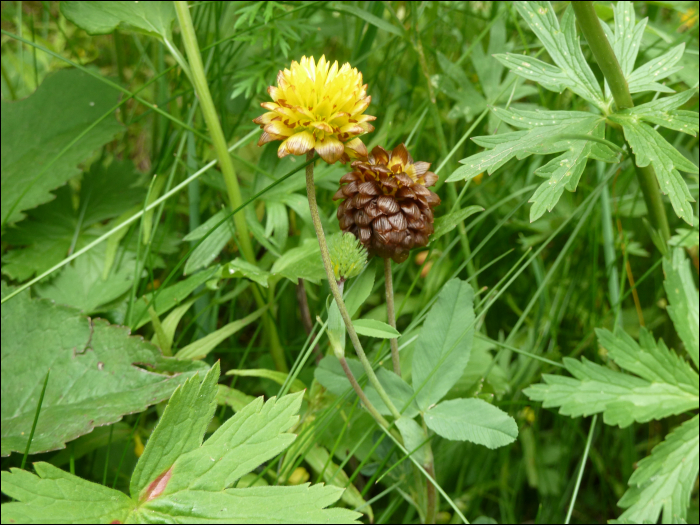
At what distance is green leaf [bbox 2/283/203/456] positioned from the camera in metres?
1.30

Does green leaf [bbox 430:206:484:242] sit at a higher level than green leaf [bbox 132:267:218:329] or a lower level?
higher

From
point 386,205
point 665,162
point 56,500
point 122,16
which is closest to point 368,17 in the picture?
point 122,16

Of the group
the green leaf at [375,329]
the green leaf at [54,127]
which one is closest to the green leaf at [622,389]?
the green leaf at [375,329]

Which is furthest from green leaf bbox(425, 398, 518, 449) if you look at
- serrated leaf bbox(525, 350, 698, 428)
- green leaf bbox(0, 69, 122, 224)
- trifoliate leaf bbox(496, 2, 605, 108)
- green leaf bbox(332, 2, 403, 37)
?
green leaf bbox(0, 69, 122, 224)

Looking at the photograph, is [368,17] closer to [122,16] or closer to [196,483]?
[122,16]

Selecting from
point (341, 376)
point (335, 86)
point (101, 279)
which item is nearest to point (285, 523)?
point (341, 376)

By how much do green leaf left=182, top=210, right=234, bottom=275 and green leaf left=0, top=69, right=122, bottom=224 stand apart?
0.58m

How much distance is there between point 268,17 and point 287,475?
1.16 meters

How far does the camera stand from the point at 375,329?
3.61ft

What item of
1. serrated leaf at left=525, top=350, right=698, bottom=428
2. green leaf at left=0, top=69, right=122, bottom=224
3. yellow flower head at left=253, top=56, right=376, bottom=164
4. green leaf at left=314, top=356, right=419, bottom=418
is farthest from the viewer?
green leaf at left=0, top=69, right=122, bottom=224

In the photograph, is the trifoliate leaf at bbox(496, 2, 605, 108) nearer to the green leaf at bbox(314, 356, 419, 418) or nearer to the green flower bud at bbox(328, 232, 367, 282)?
the green flower bud at bbox(328, 232, 367, 282)

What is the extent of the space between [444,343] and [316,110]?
0.62m

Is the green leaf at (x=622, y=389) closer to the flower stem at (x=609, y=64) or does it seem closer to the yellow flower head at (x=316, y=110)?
the flower stem at (x=609, y=64)

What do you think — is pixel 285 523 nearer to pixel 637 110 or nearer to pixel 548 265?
pixel 637 110
